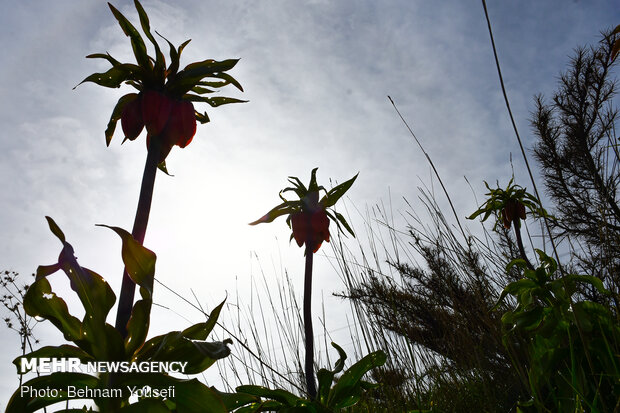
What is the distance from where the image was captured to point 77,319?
0.78 metres

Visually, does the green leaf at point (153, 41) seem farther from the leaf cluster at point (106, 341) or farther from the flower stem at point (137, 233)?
the leaf cluster at point (106, 341)

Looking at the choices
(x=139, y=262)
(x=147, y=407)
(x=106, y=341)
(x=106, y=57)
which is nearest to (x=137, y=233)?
(x=139, y=262)

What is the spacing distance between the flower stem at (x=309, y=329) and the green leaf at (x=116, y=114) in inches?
28.7

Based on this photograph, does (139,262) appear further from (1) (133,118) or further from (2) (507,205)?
(2) (507,205)

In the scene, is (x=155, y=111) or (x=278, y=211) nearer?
(x=155, y=111)

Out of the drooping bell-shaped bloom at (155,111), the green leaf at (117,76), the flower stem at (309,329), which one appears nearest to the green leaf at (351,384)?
the flower stem at (309,329)

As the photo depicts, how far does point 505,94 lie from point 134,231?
29.6 inches

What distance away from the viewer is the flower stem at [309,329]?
1255 millimetres

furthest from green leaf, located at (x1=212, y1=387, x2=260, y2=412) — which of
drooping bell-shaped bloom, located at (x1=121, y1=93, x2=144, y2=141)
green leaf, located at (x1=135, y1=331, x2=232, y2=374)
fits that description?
drooping bell-shaped bloom, located at (x1=121, y1=93, x2=144, y2=141)

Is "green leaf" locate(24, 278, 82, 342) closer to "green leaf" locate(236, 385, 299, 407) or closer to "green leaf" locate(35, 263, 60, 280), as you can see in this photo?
"green leaf" locate(35, 263, 60, 280)

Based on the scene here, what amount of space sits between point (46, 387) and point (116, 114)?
0.68 metres

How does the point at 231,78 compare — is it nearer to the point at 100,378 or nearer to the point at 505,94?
the point at 505,94

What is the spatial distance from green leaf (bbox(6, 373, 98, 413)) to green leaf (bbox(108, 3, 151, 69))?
26.3 inches

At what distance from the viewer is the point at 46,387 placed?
730mm
